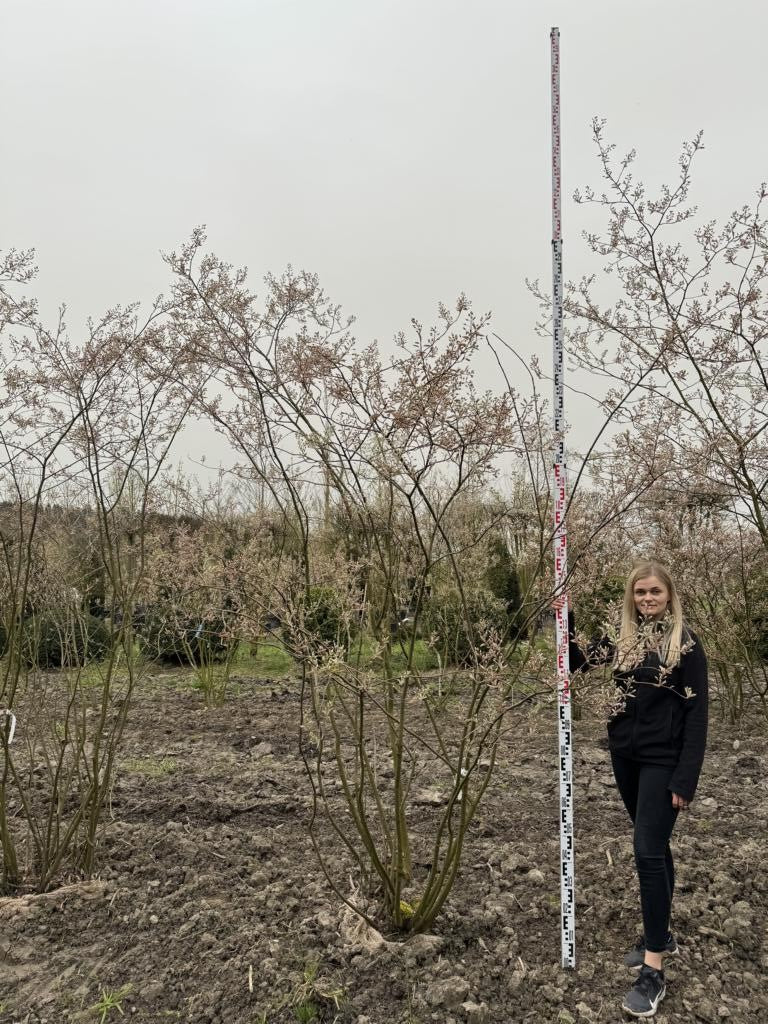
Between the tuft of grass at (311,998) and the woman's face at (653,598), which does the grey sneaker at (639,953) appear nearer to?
the tuft of grass at (311,998)

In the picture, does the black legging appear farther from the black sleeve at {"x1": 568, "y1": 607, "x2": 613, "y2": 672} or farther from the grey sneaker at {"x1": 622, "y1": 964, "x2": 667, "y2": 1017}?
the black sleeve at {"x1": 568, "y1": 607, "x2": 613, "y2": 672}

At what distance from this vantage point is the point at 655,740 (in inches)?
110

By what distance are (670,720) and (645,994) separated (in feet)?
2.97

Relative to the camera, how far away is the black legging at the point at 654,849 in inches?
104

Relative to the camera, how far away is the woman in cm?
261

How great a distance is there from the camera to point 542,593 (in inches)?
113

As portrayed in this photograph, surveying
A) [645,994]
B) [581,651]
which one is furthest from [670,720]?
[645,994]

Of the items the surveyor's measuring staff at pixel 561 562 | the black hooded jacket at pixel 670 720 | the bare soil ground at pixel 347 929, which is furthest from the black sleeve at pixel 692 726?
the bare soil ground at pixel 347 929

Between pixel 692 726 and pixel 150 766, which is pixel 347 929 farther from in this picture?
pixel 150 766

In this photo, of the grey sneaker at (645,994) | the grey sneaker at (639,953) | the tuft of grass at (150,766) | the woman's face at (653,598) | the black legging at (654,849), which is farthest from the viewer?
the tuft of grass at (150,766)

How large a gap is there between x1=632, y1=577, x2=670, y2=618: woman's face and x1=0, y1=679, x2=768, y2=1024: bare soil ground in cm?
61

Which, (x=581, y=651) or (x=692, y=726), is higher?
(x=581, y=651)

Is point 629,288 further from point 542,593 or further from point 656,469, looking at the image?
point 542,593

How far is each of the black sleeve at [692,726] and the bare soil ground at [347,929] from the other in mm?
533
